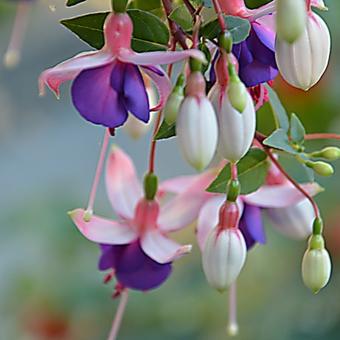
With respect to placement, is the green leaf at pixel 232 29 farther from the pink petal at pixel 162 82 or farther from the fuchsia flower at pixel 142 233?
the fuchsia flower at pixel 142 233

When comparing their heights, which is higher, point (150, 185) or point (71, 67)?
point (71, 67)

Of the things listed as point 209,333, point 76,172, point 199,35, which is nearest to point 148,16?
point 199,35

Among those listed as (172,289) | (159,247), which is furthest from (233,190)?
(172,289)

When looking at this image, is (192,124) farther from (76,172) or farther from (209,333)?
(76,172)

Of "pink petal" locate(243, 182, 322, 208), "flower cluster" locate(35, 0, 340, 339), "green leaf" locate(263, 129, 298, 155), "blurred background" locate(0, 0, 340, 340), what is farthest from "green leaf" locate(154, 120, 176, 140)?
"blurred background" locate(0, 0, 340, 340)

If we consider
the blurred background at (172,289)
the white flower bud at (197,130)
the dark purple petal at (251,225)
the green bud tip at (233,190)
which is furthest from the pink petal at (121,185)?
the blurred background at (172,289)

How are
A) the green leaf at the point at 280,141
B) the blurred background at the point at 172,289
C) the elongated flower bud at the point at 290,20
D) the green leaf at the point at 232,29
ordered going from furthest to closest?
1. the blurred background at the point at 172,289
2. the green leaf at the point at 280,141
3. the green leaf at the point at 232,29
4. the elongated flower bud at the point at 290,20

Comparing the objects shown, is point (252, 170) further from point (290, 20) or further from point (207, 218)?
point (290, 20)
